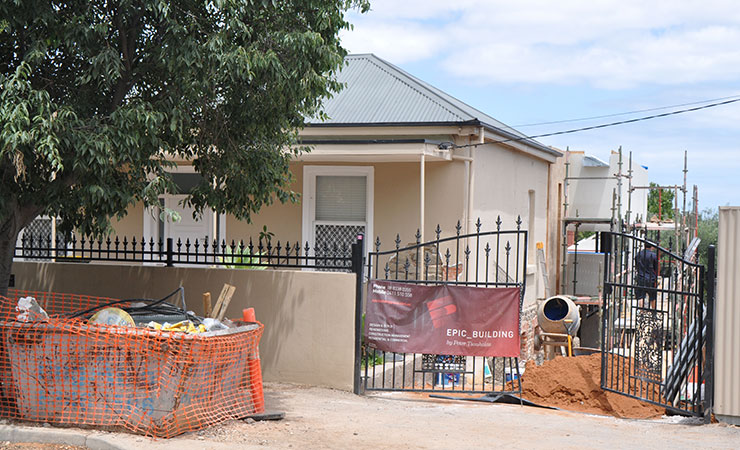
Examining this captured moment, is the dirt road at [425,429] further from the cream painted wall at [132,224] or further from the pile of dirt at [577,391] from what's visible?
the cream painted wall at [132,224]

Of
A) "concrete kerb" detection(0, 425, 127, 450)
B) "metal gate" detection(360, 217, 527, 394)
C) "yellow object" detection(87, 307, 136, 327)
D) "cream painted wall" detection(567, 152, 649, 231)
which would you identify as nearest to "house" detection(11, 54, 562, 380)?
"metal gate" detection(360, 217, 527, 394)

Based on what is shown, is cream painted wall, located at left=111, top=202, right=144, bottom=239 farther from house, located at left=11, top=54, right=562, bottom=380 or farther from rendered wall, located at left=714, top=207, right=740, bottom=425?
rendered wall, located at left=714, top=207, right=740, bottom=425

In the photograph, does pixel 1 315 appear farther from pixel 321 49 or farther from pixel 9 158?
pixel 321 49

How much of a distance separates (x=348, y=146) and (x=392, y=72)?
3999mm

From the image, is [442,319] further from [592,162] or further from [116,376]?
[592,162]

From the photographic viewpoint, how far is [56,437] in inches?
280

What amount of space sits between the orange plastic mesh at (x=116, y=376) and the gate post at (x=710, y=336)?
4917 mm

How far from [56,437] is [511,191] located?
12.6m

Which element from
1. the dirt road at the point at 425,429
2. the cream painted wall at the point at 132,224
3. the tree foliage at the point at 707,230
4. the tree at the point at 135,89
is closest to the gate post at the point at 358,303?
the dirt road at the point at 425,429

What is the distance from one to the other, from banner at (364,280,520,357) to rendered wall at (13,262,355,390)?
382mm

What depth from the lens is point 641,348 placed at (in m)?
9.55

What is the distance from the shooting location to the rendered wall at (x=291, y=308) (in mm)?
10016

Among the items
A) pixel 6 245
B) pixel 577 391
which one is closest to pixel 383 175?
pixel 577 391

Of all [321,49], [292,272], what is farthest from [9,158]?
[292,272]
